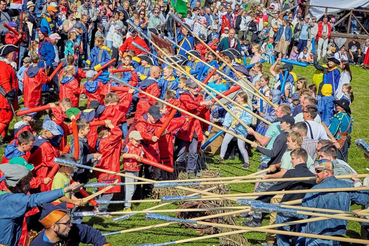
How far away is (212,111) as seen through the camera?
42.2ft

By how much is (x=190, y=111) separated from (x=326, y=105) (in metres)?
4.68

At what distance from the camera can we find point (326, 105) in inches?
518

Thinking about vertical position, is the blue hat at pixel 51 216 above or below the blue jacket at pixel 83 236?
above

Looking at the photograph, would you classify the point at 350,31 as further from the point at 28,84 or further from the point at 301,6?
the point at 28,84

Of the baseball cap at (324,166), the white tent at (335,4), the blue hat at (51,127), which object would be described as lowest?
the blue hat at (51,127)

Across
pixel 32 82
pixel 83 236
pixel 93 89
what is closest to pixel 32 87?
pixel 32 82

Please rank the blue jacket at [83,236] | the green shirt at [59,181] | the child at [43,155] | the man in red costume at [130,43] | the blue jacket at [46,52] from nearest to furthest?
the blue jacket at [83,236] < the green shirt at [59,181] < the child at [43,155] < the blue jacket at [46,52] < the man in red costume at [130,43]

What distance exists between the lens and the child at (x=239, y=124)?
441 inches

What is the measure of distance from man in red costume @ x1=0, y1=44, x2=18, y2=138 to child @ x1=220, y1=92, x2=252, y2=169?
16.5ft

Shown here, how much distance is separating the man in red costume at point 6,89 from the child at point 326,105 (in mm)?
7942

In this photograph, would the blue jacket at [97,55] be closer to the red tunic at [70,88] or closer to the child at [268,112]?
the red tunic at [70,88]

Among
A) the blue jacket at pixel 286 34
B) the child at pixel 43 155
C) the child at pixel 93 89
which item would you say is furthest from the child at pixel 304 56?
the child at pixel 43 155

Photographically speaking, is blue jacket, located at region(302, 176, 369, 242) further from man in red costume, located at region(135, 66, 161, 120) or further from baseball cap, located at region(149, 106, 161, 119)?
man in red costume, located at region(135, 66, 161, 120)

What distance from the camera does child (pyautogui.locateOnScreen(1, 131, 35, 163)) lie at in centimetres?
761
